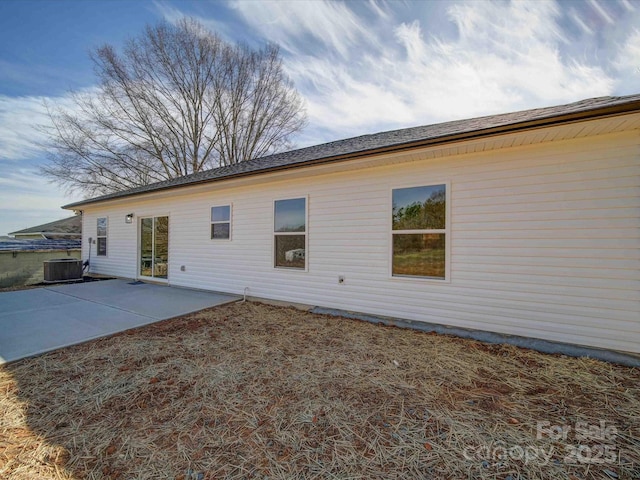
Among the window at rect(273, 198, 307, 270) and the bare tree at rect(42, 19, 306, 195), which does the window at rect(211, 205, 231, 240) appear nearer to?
the window at rect(273, 198, 307, 270)

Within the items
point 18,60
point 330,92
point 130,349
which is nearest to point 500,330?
point 130,349

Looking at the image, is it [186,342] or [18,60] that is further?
[18,60]

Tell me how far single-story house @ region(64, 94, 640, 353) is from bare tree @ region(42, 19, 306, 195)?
433 inches

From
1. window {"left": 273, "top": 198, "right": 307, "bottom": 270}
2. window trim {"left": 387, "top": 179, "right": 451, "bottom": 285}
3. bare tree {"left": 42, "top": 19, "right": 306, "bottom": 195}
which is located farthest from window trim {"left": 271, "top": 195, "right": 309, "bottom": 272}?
bare tree {"left": 42, "top": 19, "right": 306, "bottom": 195}

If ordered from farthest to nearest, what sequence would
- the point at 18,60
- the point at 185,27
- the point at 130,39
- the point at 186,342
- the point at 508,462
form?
the point at 185,27
the point at 130,39
the point at 18,60
the point at 186,342
the point at 508,462

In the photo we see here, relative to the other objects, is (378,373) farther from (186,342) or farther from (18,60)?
(18,60)

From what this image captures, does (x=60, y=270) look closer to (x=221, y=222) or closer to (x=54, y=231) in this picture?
(x=221, y=222)

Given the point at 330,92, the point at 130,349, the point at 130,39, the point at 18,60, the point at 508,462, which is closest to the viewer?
the point at 508,462

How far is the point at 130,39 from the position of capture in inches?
522

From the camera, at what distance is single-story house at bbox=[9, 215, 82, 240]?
18.9 m

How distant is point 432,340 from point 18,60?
13.5 m

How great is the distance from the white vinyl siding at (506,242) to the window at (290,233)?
6.4 inches

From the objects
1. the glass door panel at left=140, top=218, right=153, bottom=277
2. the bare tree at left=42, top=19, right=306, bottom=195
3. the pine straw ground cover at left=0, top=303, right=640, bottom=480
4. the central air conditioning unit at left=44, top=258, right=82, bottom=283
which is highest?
the bare tree at left=42, top=19, right=306, bottom=195

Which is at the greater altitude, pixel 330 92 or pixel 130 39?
pixel 130 39
